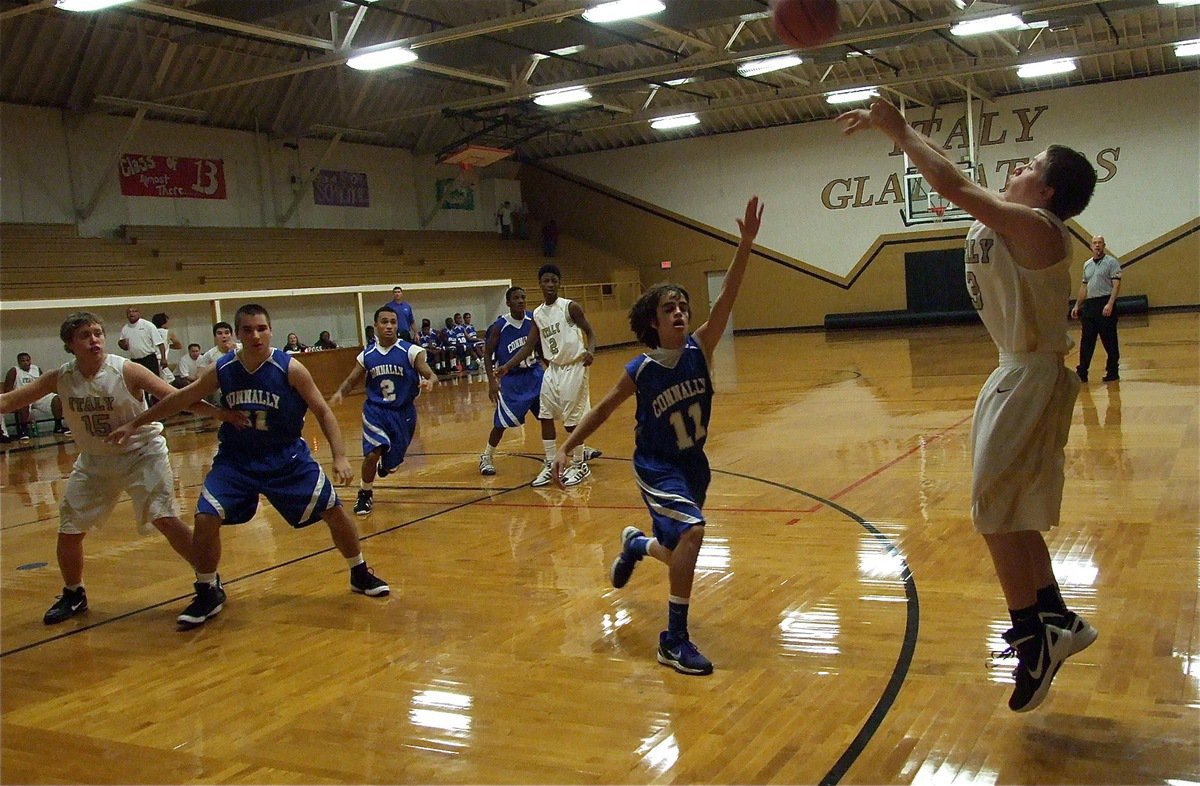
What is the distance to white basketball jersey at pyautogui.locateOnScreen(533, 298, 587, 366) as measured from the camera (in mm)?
8664

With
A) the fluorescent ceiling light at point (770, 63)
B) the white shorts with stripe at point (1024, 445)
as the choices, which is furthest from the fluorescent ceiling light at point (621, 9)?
the white shorts with stripe at point (1024, 445)

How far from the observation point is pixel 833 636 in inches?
164

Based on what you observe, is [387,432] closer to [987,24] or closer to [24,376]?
[24,376]

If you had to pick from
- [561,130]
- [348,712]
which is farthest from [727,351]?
[348,712]

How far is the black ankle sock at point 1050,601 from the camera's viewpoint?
322 cm

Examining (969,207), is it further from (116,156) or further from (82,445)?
(116,156)

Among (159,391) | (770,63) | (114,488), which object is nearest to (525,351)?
(159,391)

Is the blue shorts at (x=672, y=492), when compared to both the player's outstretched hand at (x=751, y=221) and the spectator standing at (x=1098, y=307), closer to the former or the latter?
the player's outstretched hand at (x=751, y=221)

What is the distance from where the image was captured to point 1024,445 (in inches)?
123

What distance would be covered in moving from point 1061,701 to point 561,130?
25174mm

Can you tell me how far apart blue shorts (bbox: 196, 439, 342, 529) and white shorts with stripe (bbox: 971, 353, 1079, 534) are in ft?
10.8

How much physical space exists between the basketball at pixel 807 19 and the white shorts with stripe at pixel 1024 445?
1.65m

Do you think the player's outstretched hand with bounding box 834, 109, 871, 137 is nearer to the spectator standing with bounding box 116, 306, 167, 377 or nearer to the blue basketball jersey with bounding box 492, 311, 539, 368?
the blue basketball jersey with bounding box 492, 311, 539, 368

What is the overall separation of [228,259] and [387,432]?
567 inches
